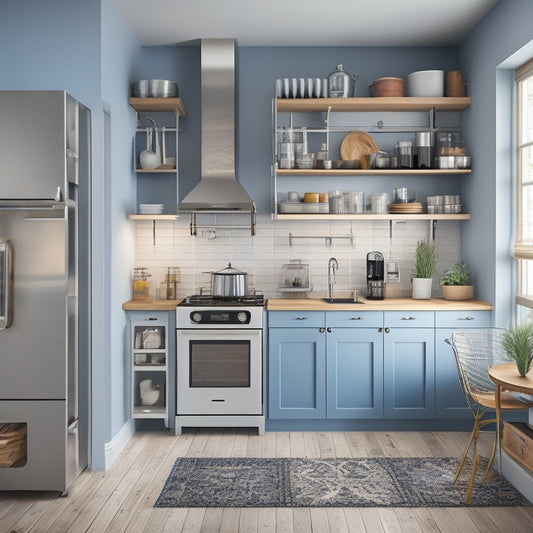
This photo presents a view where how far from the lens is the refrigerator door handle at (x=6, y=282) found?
10.4 ft

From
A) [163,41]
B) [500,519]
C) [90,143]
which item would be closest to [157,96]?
[163,41]

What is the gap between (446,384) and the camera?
4.34 m

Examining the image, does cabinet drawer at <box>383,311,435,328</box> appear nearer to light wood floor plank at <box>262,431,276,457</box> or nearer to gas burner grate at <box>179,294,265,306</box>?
gas burner grate at <box>179,294,265,306</box>

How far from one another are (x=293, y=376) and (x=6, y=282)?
212 centimetres

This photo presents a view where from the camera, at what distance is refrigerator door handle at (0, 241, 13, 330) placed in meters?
3.16

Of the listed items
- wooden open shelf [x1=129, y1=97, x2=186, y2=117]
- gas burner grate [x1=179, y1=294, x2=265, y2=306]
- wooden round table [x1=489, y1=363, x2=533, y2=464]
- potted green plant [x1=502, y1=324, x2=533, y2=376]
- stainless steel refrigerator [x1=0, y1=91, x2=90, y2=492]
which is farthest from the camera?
wooden open shelf [x1=129, y1=97, x2=186, y2=117]

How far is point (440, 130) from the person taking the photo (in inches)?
193

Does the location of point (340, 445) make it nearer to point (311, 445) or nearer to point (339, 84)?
point (311, 445)

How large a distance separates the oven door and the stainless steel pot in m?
0.41

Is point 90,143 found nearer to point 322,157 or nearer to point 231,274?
point 231,274

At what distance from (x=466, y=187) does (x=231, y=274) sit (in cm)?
201

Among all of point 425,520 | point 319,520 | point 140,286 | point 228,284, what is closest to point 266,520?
point 319,520

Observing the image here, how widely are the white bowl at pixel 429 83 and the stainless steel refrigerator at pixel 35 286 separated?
2.70 metres

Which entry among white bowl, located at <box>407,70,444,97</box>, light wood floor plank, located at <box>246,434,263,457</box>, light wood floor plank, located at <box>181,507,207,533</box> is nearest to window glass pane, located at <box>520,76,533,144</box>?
white bowl, located at <box>407,70,444,97</box>
